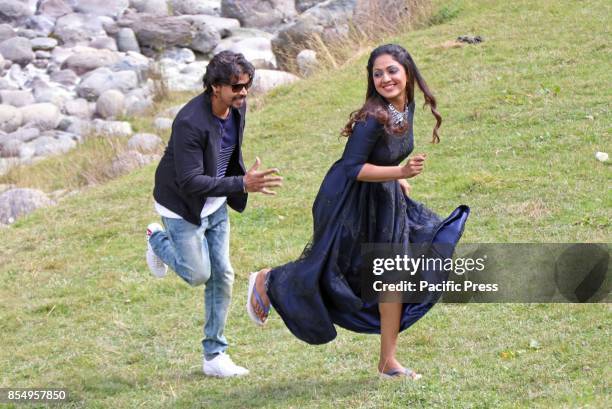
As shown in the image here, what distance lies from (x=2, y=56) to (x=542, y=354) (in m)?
22.6

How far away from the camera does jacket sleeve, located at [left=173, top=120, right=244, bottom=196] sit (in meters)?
5.93

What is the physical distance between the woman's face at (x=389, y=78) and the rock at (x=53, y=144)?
13.0m

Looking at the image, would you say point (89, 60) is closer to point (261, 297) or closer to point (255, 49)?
point (255, 49)

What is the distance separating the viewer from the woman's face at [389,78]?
5.58m

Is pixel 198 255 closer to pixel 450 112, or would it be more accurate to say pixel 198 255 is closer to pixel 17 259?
pixel 17 259

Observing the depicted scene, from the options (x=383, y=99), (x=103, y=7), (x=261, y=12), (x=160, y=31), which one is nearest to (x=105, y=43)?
(x=160, y=31)

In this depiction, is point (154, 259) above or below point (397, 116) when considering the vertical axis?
below

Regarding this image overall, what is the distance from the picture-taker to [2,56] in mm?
26375

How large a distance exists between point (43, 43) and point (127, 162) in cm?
1458

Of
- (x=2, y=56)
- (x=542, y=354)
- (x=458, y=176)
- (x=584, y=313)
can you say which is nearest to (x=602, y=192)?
(x=458, y=176)

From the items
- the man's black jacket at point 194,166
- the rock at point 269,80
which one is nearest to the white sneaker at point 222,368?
the man's black jacket at point 194,166

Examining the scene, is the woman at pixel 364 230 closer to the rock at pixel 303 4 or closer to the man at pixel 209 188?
the man at pixel 209 188

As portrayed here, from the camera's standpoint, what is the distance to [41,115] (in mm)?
20984

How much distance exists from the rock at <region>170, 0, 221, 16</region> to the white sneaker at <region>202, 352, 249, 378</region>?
941 inches
